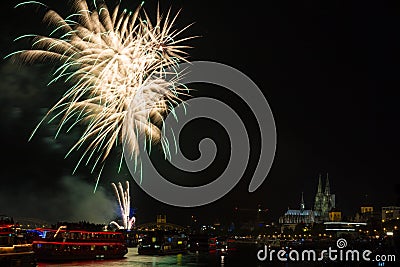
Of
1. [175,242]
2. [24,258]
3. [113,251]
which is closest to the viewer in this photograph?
[24,258]

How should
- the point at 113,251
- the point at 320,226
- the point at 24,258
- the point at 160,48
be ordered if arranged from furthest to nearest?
the point at 320,226
the point at 113,251
the point at 24,258
the point at 160,48

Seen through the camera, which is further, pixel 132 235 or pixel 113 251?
pixel 132 235

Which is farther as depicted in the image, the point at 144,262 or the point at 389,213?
the point at 389,213

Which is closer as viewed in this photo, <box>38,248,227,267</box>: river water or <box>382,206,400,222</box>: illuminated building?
<box>38,248,227,267</box>: river water

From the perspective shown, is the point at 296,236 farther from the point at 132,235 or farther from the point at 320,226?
the point at 132,235

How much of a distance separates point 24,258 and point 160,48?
16688 millimetres

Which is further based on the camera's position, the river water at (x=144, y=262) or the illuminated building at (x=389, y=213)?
the illuminated building at (x=389, y=213)

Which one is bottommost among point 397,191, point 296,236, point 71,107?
point 296,236

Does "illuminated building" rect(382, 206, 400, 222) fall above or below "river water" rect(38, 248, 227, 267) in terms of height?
above

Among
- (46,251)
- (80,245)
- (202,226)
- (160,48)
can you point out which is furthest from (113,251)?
(202,226)

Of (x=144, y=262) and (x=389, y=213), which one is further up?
(x=389, y=213)

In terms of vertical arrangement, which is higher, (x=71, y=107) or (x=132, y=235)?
(x=71, y=107)

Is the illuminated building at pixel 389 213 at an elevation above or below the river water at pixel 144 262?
above

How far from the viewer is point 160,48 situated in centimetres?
2875
